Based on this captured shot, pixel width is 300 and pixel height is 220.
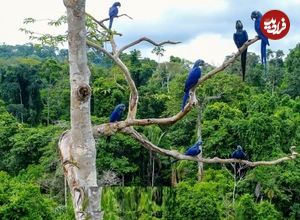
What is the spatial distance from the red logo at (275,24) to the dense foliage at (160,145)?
8.64 m

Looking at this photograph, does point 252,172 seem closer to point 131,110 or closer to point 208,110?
point 208,110

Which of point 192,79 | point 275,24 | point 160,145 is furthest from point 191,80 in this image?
point 160,145

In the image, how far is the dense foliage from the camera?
14203mm

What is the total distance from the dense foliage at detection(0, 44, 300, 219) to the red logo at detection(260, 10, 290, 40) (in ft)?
28.3

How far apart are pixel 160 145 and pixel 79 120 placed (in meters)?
16.9

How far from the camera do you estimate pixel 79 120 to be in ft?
10.7

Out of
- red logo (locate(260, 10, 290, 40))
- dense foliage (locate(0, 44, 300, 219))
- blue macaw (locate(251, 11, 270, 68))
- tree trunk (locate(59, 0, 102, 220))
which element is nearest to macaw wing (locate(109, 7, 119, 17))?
blue macaw (locate(251, 11, 270, 68))

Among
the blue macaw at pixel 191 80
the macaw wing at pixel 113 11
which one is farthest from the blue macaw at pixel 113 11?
the blue macaw at pixel 191 80

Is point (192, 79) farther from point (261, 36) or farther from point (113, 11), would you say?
point (113, 11)

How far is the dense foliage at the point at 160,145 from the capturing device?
46.6ft

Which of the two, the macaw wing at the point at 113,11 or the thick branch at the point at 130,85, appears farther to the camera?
the macaw wing at the point at 113,11

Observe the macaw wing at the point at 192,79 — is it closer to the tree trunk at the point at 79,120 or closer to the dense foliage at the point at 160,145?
the tree trunk at the point at 79,120

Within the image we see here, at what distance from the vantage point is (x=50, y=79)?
2750cm

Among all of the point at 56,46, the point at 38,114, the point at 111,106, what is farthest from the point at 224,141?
the point at 56,46
